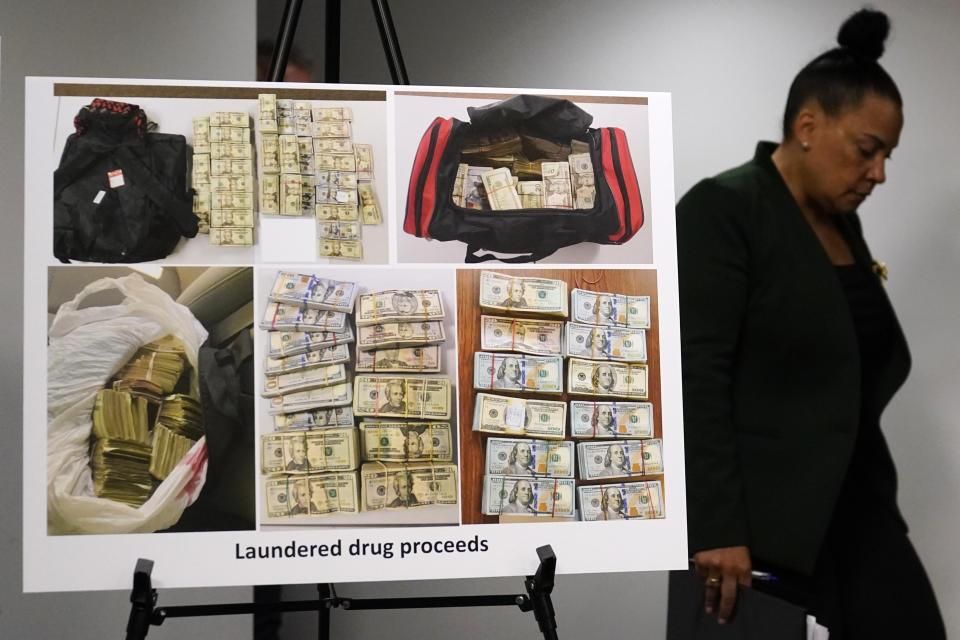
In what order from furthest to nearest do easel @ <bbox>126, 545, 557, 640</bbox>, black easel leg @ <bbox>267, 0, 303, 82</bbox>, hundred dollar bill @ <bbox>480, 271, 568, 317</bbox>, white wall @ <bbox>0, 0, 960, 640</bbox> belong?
white wall @ <bbox>0, 0, 960, 640</bbox> → black easel leg @ <bbox>267, 0, 303, 82</bbox> → hundred dollar bill @ <bbox>480, 271, 568, 317</bbox> → easel @ <bbox>126, 545, 557, 640</bbox>

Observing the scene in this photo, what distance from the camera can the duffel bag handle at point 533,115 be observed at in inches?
62.1

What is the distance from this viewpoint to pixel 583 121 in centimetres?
160

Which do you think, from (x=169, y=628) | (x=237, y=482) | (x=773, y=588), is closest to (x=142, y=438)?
(x=237, y=482)

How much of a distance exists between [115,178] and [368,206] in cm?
44

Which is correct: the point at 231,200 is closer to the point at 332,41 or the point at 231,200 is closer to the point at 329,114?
the point at 329,114

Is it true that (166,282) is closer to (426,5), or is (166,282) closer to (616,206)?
(616,206)

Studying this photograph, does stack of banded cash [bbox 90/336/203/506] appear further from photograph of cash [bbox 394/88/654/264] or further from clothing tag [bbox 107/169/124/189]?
photograph of cash [bbox 394/88/654/264]

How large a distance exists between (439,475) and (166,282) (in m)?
0.59

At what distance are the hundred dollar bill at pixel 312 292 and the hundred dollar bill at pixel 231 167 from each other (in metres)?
0.19

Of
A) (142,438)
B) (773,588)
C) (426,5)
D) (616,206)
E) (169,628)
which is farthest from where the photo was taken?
(426,5)

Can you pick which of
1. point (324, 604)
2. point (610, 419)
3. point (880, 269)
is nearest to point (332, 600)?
point (324, 604)

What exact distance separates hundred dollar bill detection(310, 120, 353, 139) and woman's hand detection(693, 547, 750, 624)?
113 cm

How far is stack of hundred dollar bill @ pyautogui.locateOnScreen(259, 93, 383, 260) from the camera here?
1500 mm

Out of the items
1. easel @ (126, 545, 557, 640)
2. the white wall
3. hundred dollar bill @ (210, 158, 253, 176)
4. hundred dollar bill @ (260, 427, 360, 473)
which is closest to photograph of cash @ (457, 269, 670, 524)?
easel @ (126, 545, 557, 640)
